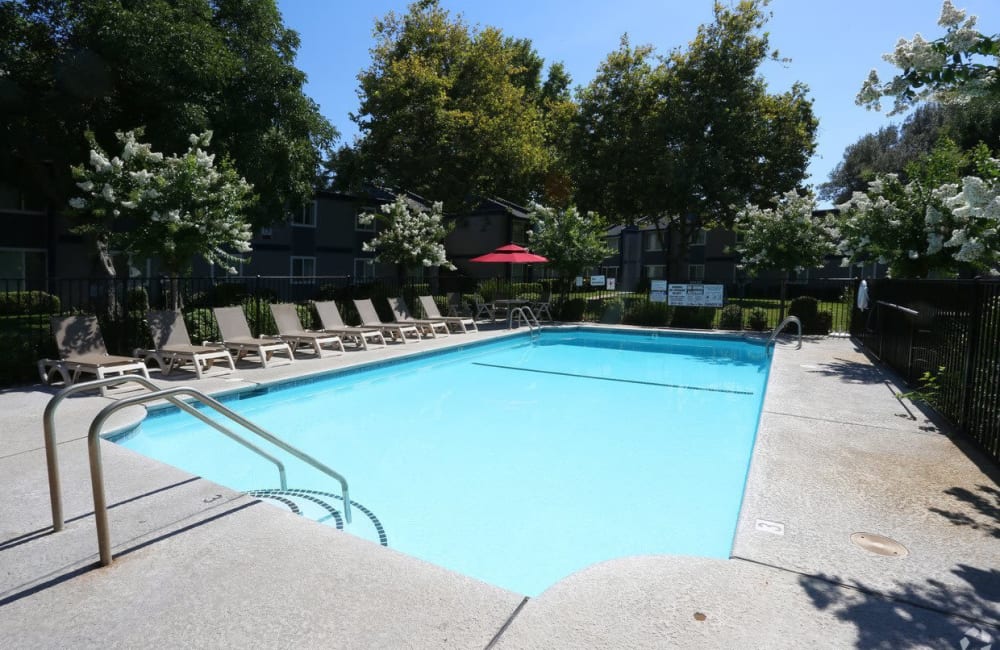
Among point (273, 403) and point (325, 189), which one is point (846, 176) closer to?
point (325, 189)

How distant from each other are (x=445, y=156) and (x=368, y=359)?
16.7 metres

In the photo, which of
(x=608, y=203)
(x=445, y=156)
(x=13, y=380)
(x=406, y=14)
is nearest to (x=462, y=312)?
(x=445, y=156)

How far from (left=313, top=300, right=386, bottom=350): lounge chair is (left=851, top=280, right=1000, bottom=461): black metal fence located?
33.2 ft

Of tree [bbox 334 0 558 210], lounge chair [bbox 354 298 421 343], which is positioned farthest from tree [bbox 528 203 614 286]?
tree [bbox 334 0 558 210]

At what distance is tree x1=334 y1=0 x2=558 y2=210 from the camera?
25.6m

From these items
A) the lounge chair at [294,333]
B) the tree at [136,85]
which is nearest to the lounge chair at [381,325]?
the lounge chair at [294,333]

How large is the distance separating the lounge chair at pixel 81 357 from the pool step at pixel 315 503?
4.12 m

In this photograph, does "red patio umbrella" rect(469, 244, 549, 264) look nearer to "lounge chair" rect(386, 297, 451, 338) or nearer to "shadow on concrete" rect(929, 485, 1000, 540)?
"lounge chair" rect(386, 297, 451, 338)

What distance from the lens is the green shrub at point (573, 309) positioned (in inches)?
807

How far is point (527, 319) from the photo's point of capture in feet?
60.9

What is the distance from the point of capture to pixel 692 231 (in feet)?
96.0

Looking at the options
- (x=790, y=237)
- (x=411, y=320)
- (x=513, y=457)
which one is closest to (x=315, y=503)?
(x=513, y=457)

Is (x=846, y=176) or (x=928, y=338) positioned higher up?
(x=846, y=176)

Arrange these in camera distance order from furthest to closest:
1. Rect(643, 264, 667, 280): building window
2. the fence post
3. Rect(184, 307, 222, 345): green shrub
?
1. Rect(643, 264, 667, 280): building window
2. Rect(184, 307, 222, 345): green shrub
3. the fence post
